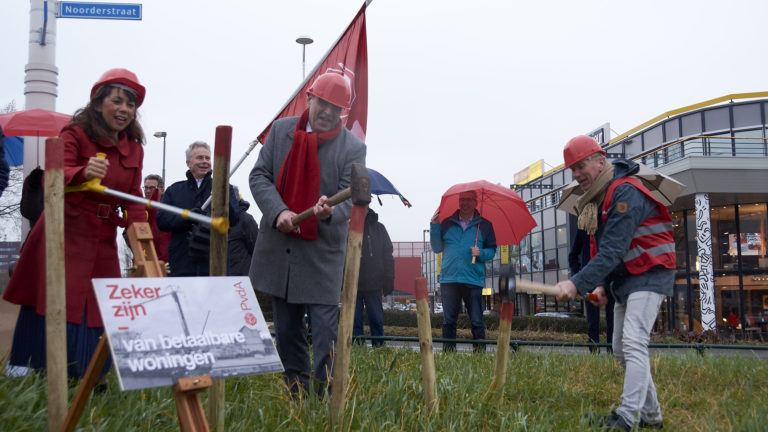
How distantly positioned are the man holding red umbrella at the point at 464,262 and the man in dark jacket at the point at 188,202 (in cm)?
292

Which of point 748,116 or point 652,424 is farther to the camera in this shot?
point 748,116

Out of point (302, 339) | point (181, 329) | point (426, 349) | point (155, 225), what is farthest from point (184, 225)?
point (181, 329)

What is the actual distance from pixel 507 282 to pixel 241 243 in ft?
11.0

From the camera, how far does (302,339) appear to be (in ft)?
12.9

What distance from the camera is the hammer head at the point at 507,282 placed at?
13.0ft

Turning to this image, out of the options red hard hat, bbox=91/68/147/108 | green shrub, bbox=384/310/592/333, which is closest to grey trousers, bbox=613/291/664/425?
red hard hat, bbox=91/68/147/108

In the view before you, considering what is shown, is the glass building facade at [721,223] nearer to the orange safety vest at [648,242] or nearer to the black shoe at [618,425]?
the orange safety vest at [648,242]

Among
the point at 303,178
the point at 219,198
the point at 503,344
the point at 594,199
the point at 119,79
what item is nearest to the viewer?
the point at 219,198

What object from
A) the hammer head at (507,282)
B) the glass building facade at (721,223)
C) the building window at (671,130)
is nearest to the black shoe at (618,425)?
the hammer head at (507,282)

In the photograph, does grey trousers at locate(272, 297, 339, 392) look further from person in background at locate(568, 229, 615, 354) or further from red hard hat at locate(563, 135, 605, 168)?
person in background at locate(568, 229, 615, 354)

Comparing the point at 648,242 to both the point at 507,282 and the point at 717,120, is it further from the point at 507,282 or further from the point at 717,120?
the point at 717,120

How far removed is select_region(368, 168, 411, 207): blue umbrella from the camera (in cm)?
880

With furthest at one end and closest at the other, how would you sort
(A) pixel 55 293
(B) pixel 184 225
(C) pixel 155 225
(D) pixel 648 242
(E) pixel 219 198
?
(C) pixel 155 225
(B) pixel 184 225
(D) pixel 648 242
(E) pixel 219 198
(A) pixel 55 293

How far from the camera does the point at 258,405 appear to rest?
3477 mm
